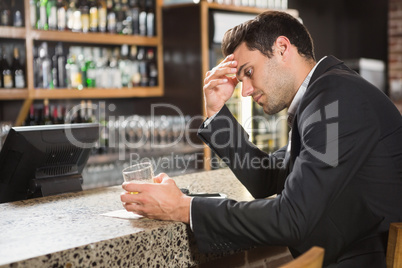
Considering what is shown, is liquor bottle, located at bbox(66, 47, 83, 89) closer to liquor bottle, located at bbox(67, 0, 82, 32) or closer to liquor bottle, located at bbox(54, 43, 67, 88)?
liquor bottle, located at bbox(54, 43, 67, 88)

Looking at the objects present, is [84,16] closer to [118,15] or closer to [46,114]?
[118,15]

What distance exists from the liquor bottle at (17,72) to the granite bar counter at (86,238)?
2310mm

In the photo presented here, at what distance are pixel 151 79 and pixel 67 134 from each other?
2980 mm

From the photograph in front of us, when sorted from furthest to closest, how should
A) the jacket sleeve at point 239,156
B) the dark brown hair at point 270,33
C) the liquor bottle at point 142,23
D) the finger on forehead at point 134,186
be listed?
the liquor bottle at point 142,23 → the jacket sleeve at point 239,156 → the dark brown hair at point 270,33 → the finger on forehead at point 134,186

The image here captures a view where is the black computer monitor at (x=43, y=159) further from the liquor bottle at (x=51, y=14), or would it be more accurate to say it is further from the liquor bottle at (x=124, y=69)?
the liquor bottle at (x=124, y=69)

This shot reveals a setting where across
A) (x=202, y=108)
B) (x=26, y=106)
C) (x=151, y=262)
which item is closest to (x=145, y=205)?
(x=151, y=262)

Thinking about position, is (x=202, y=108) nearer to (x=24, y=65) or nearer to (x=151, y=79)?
(x=151, y=79)

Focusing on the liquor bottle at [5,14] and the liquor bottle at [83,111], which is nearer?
the liquor bottle at [5,14]

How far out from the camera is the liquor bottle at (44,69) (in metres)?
4.08

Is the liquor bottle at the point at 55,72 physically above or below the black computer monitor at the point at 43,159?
above

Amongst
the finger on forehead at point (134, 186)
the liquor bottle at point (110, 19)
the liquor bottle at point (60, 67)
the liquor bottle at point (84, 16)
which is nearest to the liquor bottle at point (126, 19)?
the liquor bottle at point (110, 19)

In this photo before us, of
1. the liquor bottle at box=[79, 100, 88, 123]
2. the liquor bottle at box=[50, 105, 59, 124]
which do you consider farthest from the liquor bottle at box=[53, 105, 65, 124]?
the liquor bottle at box=[79, 100, 88, 123]

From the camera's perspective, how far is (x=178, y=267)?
4.61ft

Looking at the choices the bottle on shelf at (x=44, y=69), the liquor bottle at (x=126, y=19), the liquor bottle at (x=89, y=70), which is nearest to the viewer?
the bottle on shelf at (x=44, y=69)
